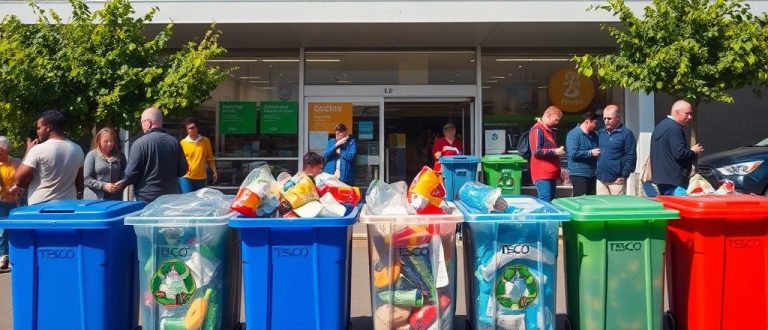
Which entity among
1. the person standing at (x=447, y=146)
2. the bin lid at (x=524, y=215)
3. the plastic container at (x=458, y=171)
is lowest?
the bin lid at (x=524, y=215)

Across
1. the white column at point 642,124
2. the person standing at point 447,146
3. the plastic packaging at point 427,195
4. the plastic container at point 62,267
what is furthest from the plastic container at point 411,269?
the white column at point 642,124

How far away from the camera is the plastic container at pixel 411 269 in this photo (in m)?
3.94

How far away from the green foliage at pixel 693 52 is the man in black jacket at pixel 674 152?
4.81 feet

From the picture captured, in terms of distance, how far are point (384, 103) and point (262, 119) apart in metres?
2.22

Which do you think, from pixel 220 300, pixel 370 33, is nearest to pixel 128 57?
pixel 370 33

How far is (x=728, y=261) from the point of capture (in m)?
4.06

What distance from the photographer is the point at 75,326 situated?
13.0 feet

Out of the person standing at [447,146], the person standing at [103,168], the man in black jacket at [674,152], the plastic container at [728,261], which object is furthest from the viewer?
the person standing at [447,146]

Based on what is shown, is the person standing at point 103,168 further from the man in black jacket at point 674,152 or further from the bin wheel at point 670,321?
the man in black jacket at point 674,152

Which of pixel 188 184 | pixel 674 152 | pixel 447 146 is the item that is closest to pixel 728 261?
pixel 674 152

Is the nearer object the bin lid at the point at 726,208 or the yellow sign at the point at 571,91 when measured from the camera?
the bin lid at the point at 726,208

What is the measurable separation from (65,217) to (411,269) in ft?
6.80

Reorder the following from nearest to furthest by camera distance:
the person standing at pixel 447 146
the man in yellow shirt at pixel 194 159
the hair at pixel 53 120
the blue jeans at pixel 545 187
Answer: the hair at pixel 53 120 < the blue jeans at pixel 545 187 < the man in yellow shirt at pixel 194 159 < the person standing at pixel 447 146

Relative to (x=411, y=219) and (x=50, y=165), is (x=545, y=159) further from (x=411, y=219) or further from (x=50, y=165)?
(x=50, y=165)
